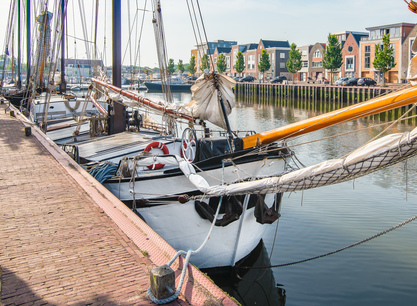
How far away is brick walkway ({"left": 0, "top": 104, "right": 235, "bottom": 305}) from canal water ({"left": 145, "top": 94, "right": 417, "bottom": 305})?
2701 mm

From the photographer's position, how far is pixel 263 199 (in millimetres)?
9047

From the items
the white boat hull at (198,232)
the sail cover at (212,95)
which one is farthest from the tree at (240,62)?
the white boat hull at (198,232)

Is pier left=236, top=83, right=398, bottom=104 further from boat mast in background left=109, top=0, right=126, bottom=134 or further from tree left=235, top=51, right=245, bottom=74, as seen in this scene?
boat mast in background left=109, top=0, right=126, bottom=134

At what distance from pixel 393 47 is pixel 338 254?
62.2 meters

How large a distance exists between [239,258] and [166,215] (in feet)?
6.43

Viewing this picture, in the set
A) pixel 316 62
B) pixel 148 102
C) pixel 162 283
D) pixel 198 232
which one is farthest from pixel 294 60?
pixel 162 283

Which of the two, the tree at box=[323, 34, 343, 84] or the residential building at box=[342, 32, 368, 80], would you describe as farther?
the residential building at box=[342, 32, 368, 80]

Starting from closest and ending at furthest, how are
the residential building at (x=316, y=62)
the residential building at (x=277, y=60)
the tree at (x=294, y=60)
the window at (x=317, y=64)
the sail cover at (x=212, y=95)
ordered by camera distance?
the sail cover at (x=212, y=95), the tree at (x=294, y=60), the residential building at (x=316, y=62), the window at (x=317, y=64), the residential building at (x=277, y=60)

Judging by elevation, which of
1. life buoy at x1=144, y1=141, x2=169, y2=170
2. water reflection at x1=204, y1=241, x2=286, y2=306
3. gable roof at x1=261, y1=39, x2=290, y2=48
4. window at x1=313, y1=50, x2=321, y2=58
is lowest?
water reflection at x1=204, y1=241, x2=286, y2=306

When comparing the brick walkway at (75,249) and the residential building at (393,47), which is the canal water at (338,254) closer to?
the brick walkway at (75,249)

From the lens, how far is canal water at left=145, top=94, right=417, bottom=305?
897 centimetres

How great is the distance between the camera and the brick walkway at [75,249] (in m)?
5.00

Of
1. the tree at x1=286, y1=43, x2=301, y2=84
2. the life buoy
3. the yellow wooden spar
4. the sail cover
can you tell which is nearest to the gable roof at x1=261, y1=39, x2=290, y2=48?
the tree at x1=286, y1=43, x2=301, y2=84

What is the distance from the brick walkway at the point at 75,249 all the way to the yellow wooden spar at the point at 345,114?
3212 millimetres
